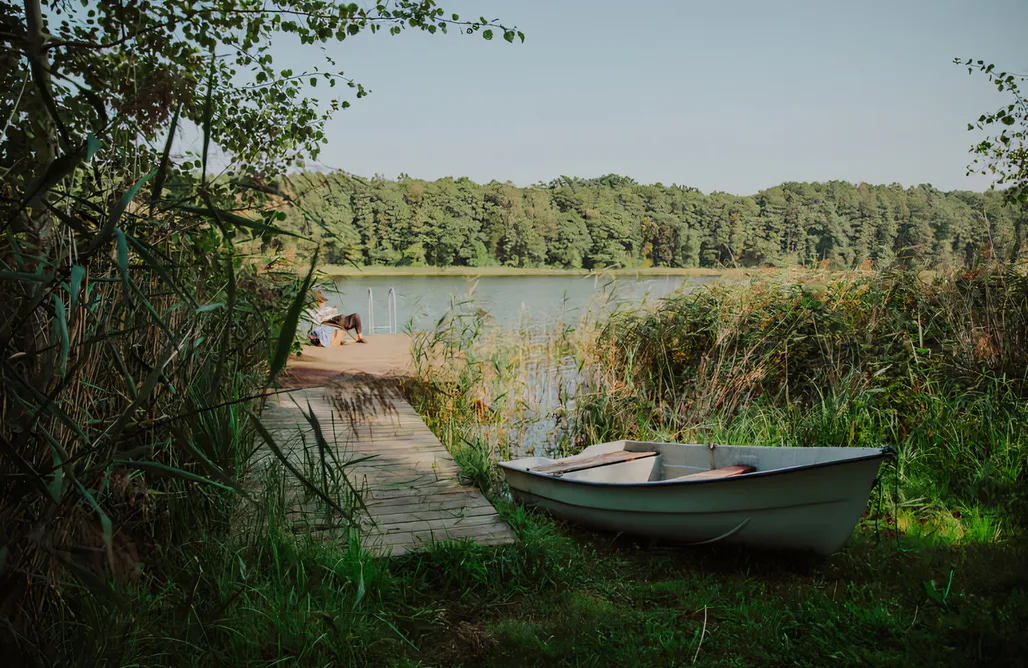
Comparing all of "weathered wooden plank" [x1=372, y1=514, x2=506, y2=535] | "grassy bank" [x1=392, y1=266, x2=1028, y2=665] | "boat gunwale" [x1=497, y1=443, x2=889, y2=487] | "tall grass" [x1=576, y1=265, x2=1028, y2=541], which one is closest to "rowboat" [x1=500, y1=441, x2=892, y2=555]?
"boat gunwale" [x1=497, y1=443, x2=889, y2=487]

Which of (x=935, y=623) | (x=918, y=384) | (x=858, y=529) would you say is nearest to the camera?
(x=935, y=623)

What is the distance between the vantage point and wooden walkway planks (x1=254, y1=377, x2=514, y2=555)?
338cm

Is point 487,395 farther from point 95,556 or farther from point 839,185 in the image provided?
point 839,185

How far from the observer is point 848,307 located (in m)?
6.19

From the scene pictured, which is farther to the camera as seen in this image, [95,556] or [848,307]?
[848,307]

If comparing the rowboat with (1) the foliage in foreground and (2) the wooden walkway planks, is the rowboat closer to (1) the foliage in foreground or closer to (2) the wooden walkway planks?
(1) the foliage in foreground

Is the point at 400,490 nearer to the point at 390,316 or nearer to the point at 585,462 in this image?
the point at 585,462

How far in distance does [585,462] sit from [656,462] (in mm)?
505

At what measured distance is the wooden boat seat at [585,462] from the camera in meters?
4.52

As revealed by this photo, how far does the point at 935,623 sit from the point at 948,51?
499 centimetres

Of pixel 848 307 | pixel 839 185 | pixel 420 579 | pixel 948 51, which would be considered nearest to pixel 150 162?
pixel 420 579

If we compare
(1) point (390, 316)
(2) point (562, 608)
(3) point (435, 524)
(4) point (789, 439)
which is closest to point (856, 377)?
(4) point (789, 439)

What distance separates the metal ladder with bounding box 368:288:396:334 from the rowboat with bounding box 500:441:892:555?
882cm

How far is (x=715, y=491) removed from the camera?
379 centimetres
